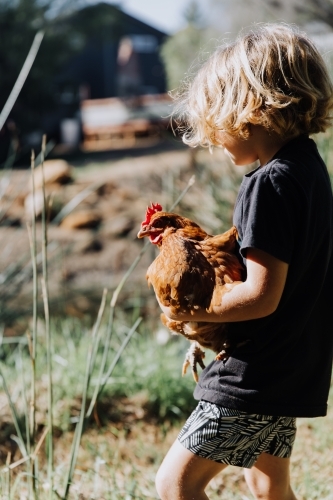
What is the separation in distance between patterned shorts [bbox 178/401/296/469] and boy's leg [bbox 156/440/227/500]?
22mm

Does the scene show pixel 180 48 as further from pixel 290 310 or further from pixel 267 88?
pixel 290 310

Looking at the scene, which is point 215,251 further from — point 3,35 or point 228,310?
point 3,35

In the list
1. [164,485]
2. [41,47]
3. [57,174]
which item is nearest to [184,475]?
[164,485]

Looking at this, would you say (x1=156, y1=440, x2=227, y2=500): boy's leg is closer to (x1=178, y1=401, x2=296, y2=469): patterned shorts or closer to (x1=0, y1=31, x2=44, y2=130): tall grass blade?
(x1=178, y1=401, x2=296, y2=469): patterned shorts

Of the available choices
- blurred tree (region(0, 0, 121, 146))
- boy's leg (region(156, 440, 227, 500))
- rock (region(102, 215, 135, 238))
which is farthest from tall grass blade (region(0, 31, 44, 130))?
blurred tree (region(0, 0, 121, 146))

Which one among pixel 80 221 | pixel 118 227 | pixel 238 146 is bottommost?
pixel 238 146

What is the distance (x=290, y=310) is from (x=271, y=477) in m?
0.58

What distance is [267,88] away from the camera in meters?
1.64

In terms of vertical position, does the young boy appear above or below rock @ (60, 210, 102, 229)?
below

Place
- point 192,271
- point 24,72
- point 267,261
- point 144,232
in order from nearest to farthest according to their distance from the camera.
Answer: point 267,261
point 192,271
point 144,232
point 24,72

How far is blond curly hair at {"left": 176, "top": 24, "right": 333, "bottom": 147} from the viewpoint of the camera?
1640 mm

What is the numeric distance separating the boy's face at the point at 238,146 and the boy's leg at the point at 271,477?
0.88 meters

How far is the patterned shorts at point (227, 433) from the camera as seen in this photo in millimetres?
1722

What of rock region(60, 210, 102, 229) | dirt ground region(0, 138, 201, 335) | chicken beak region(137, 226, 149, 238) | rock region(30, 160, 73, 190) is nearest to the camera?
chicken beak region(137, 226, 149, 238)
